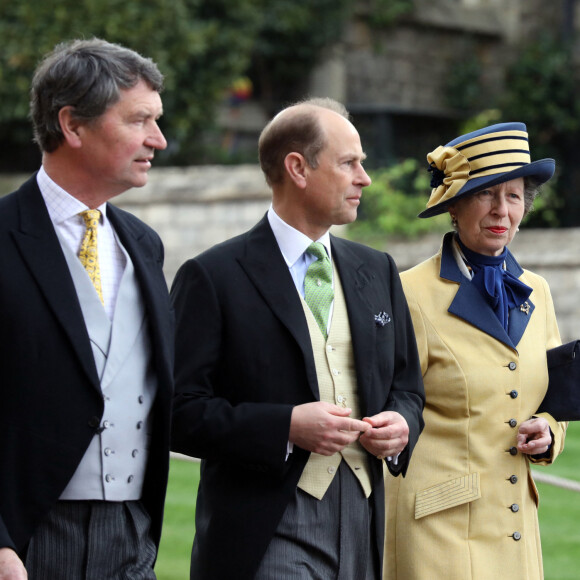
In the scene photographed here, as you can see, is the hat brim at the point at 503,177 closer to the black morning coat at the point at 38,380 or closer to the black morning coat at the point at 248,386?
the black morning coat at the point at 248,386

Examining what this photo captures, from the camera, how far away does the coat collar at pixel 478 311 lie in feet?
13.3

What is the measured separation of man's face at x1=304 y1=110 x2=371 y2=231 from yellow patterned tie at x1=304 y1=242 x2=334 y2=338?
0.09 meters

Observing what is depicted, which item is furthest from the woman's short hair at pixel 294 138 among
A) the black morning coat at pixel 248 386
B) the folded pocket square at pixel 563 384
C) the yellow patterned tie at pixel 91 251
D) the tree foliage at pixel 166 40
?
the tree foliage at pixel 166 40

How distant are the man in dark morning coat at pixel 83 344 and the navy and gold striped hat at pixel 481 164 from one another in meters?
1.25

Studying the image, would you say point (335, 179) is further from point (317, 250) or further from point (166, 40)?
point (166, 40)

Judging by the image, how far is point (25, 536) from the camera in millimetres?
2922

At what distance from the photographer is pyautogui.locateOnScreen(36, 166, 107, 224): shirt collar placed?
3.13 metres

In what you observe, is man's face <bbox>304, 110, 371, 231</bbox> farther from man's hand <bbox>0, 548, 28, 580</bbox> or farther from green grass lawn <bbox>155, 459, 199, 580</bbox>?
green grass lawn <bbox>155, 459, 199, 580</bbox>

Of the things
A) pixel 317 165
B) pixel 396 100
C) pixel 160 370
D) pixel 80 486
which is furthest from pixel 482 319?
pixel 396 100

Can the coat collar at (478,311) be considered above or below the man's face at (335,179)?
below

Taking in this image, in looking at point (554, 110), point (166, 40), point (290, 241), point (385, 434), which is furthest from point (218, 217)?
point (385, 434)

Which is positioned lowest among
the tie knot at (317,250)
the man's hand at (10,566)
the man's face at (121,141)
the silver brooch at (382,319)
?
the man's hand at (10,566)

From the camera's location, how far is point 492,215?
4.09m

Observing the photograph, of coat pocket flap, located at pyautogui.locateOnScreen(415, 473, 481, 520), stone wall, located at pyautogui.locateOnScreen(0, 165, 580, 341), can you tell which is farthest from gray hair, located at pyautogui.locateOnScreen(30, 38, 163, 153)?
stone wall, located at pyautogui.locateOnScreen(0, 165, 580, 341)
